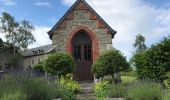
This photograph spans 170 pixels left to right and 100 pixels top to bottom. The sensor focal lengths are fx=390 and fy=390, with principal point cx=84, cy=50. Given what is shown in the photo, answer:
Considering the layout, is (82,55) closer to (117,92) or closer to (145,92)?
(117,92)

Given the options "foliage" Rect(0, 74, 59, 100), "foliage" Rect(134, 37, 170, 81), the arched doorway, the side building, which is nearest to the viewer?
"foliage" Rect(0, 74, 59, 100)

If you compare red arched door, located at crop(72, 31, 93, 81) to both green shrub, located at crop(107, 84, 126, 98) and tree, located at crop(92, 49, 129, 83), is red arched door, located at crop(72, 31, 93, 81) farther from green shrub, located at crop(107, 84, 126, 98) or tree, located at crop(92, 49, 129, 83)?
green shrub, located at crop(107, 84, 126, 98)

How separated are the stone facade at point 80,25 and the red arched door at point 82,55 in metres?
0.94

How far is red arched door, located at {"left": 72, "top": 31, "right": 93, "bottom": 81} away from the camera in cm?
3198

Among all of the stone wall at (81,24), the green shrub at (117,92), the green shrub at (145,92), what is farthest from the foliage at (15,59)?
the green shrub at (145,92)

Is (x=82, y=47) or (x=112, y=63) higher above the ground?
(x=82, y=47)

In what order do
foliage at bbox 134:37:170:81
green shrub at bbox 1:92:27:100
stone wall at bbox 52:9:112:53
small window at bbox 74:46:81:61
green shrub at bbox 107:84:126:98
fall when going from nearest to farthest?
green shrub at bbox 1:92:27:100 → green shrub at bbox 107:84:126:98 → foliage at bbox 134:37:170:81 → stone wall at bbox 52:9:112:53 → small window at bbox 74:46:81:61

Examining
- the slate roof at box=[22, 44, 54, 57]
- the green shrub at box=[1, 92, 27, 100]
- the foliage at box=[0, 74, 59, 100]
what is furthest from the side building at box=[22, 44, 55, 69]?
the green shrub at box=[1, 92, 27, 100]

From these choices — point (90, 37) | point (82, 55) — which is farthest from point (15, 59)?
point (90, 37)

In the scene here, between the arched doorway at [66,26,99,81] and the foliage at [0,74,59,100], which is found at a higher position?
the arched doorway at [66,26,99,81]

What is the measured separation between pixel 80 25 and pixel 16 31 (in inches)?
1463

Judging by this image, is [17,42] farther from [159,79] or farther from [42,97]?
[42,97]

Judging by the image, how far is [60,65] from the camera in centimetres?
2578

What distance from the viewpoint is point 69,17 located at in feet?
102
